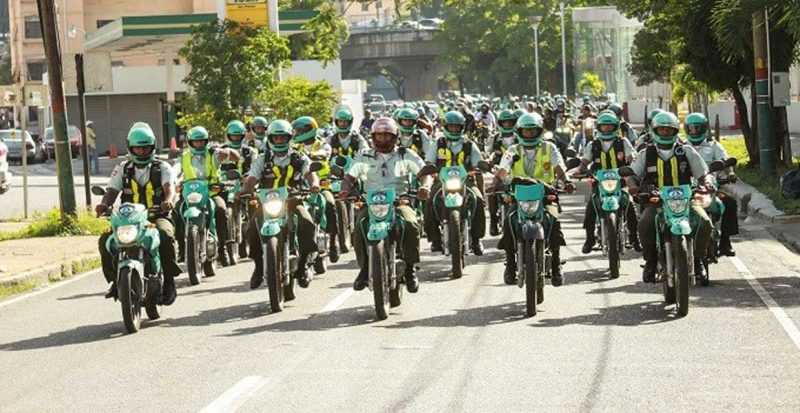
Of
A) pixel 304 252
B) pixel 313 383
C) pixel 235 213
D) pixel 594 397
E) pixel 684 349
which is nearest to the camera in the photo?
pixel 594 397

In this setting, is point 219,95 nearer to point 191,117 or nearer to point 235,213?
point 191,117

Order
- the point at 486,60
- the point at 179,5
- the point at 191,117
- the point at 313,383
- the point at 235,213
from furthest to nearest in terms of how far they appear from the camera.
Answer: the point at 486,60 → the point at 179,5 → the point at 191,117 → the point at 235,213 → the point at 313,383

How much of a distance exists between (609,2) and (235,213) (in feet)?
189

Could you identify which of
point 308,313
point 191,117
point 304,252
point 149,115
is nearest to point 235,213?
point 304,252

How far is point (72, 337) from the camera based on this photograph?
48.6ft

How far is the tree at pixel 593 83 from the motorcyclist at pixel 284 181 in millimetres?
59490

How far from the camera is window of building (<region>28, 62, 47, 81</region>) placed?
109m

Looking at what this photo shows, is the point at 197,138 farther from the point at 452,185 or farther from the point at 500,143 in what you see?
the point at 500,143

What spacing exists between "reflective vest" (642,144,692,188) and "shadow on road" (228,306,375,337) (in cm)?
286

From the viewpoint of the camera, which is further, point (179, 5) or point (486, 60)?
point (486, 60)

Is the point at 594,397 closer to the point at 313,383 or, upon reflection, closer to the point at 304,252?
the point at 313,383

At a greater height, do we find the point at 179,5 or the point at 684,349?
the point at 179,5

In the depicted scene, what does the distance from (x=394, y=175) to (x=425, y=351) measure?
11.1 feet

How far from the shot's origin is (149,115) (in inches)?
2901
